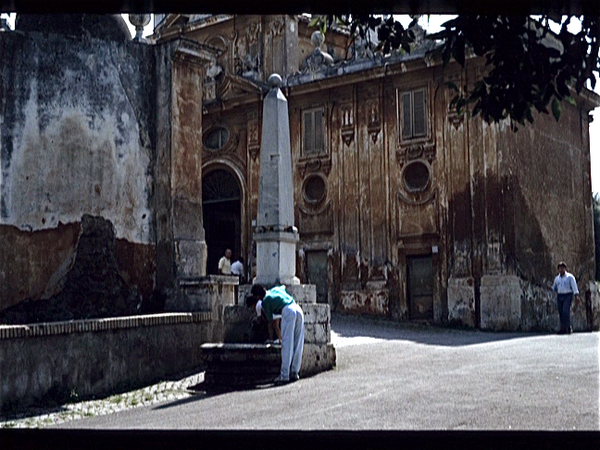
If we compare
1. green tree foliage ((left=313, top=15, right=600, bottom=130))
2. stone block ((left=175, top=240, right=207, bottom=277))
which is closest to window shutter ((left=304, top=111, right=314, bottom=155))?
stone block ((left=175, top=240, right=207, bottom=277))

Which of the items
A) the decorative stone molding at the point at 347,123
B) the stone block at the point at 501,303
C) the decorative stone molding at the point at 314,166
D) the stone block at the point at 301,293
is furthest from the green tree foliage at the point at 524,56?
the decorative stone molding at the point at 314,166

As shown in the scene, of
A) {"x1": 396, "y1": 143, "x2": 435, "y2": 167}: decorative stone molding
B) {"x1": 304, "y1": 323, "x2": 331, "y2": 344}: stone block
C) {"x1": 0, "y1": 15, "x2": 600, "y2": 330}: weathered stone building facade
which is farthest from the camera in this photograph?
{"x1": 396, "y1": 143, "x2": 435, "y2": 167}: decorative stone molding

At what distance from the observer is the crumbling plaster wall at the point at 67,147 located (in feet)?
38.2

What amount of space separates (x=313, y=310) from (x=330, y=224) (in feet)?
39.8

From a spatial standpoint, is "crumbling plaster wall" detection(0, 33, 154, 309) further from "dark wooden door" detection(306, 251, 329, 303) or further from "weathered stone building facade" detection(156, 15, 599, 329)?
"dark wooden door" detection(306, 251, 329, 303)

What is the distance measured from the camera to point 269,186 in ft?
41.4

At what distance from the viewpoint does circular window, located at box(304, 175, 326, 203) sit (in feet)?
80.0

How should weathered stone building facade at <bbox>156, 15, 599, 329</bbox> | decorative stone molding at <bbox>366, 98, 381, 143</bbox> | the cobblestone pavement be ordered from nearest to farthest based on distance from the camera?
the cobblestone pavement → weathered stone building facade at <bbox>156, 15, 599, 329</bbox> → decorative stone molding at <bbox>366, 98, 381, 143</bbox>

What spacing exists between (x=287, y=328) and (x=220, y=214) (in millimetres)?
16902

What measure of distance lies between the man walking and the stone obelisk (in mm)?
956

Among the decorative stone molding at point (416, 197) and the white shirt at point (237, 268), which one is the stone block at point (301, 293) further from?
the white shirt at point (237, 268)

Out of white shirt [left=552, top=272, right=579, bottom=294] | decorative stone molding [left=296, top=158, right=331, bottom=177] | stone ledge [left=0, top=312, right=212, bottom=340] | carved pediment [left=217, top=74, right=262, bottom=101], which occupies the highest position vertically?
carved pediment [left=217, top=74, right=262, bottom=101]

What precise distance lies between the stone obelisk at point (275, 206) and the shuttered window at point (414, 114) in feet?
33.9

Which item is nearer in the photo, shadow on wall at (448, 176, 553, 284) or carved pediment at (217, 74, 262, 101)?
shadow on wall at (448, 176, 553, 284)
